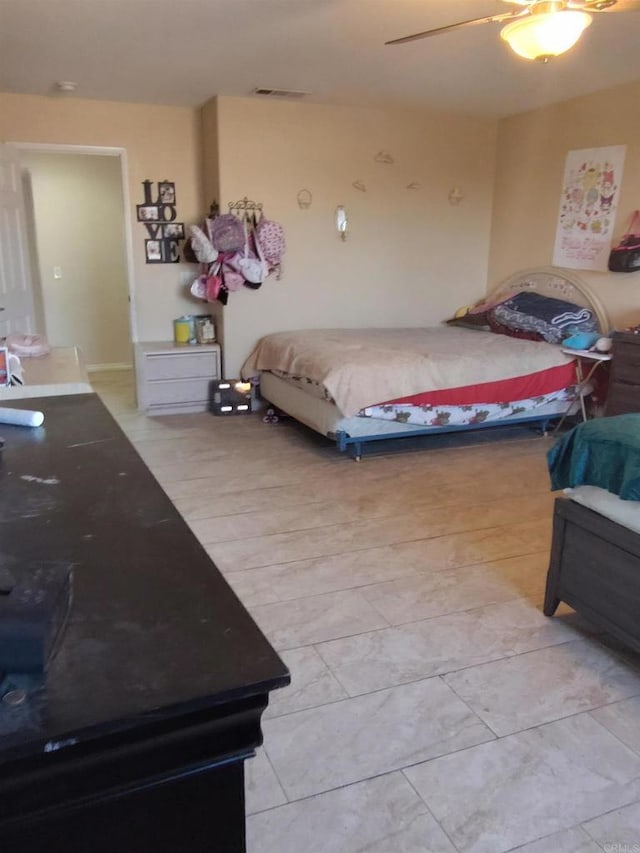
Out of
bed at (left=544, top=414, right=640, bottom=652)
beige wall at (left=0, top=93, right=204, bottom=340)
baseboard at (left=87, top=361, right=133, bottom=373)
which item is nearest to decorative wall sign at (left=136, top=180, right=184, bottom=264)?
beige wall at (left=0, top=93, right=204, bottom=340)

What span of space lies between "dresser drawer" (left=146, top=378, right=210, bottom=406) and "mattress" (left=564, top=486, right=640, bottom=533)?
375 cm

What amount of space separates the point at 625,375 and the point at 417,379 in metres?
1.38

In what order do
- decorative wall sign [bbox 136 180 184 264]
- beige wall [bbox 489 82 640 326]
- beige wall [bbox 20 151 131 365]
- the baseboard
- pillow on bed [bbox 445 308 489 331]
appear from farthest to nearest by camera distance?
the baseboard < beige wall [bbox 20 151 131 365] < pillow on bed [bbox 445 308 489 331] < decorative wall sign [bbox 136 180 184 264] < beige wall [bbox 489 82 640 326]

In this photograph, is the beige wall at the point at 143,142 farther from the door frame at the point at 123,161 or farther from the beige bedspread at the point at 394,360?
the beige bedspread at the point at 394,360

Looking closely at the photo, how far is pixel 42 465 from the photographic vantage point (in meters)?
1.46

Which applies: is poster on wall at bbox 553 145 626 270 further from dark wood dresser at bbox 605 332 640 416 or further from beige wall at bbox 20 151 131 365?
beige wall at bbox 20 151 131 365

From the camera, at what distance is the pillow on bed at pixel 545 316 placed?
4.99 metres

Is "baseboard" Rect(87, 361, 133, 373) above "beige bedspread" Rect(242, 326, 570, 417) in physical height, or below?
below

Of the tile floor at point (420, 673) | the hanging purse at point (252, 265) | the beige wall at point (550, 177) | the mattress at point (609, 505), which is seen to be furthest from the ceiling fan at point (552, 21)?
the hanging purse at point (252, 265)

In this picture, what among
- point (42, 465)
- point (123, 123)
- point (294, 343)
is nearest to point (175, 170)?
point (123, 123)

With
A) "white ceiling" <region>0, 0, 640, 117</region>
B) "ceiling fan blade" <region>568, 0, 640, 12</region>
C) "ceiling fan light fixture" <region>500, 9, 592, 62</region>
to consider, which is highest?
"white ceiling" <region>0, 0, 640, 117</region>

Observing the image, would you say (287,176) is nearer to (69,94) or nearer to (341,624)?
(69,94)

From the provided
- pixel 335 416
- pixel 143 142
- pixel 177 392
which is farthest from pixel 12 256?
pixel 335 416

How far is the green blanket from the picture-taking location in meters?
2.16
